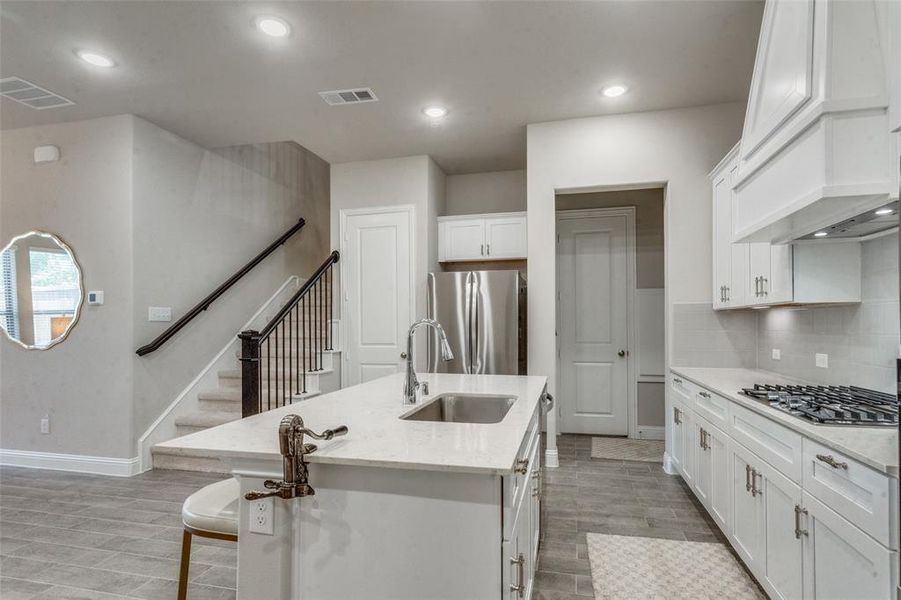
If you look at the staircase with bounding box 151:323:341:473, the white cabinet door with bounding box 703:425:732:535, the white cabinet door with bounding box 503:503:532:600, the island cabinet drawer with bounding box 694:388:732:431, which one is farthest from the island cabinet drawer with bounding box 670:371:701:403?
the staircase with bounding box 151:323:341:473

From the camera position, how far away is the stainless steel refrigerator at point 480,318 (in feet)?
13.5

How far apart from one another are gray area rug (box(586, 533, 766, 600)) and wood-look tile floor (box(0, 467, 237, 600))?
180 centimetres

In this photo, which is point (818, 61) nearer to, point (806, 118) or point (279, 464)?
point (806, 118)

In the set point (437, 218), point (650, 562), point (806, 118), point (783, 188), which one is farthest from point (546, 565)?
point (437, 218)

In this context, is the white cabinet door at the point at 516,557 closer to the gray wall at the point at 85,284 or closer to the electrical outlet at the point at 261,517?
the electrical outlet at the point at 261,517

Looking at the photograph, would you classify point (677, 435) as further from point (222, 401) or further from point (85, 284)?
point (85, 284)

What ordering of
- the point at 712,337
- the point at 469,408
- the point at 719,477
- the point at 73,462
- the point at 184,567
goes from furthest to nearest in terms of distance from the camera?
1. the point at 73,462
2. the point at 712,337
3. the point at 719,477
4. the point at 469,408
5. the point at 184,567

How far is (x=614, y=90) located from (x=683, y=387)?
2.25m

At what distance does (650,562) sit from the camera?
2430 mm

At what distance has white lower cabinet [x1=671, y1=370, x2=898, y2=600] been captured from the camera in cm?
131

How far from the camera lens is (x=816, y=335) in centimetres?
267

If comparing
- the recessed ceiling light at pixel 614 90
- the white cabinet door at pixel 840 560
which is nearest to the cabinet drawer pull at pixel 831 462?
the white cabinet door at pixel 840 560

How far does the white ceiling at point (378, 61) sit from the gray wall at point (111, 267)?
0.28 meters

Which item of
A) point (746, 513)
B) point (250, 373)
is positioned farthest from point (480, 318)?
point (746, 513)
